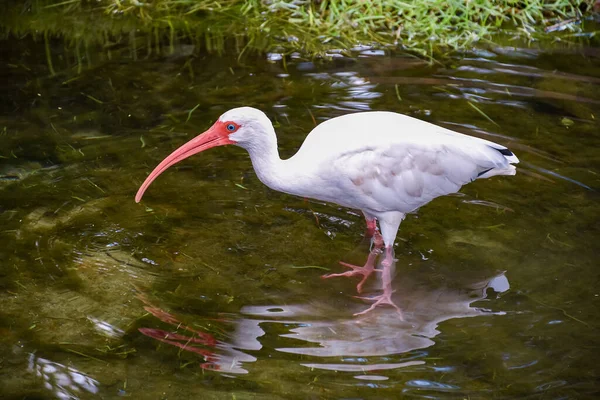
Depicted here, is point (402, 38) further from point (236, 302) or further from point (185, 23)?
point (236, 302)

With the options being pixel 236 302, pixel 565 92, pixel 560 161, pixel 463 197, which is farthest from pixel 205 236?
pixel 565 92

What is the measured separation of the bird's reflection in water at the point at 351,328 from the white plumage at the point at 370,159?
45 centimetres

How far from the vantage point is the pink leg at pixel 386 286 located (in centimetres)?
491

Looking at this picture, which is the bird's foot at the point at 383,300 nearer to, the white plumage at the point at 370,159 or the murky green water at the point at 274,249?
the murky green water at the point at 274,249

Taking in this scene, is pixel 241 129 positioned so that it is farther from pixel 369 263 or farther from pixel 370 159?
pixel 369 263

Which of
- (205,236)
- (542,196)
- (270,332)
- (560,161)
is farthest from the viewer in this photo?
(560,161)

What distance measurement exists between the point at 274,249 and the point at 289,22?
3.95 meters

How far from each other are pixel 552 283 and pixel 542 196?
106cm

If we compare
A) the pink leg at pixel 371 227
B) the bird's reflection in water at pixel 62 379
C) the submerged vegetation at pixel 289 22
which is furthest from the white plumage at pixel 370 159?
the submerged vegetation at pixel 289 22

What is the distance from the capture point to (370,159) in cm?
496

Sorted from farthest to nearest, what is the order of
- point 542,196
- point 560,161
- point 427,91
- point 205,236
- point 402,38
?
1. point 402,38
2. point 427,91
3. point 560,161
4. point 542,196
5. point 205,236

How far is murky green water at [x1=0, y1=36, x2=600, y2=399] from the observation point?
4249mm

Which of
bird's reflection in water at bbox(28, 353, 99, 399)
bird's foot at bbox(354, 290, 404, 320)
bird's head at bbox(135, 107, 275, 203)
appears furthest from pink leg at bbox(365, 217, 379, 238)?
bird's reflection in water at bbox(28, 353, 99, 399)

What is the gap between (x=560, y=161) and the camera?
20.6 ft
